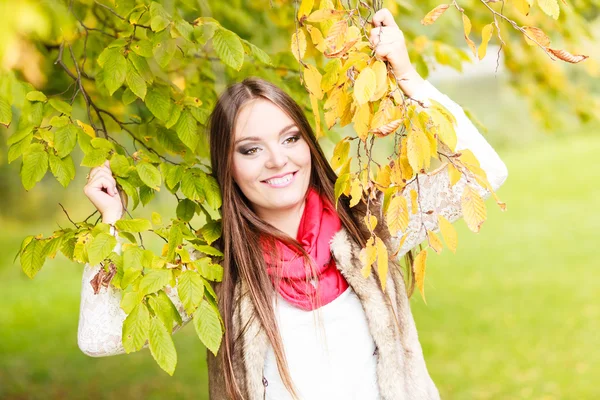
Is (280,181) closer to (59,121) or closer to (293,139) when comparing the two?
(293,139)

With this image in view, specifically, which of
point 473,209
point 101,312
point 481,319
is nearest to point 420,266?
point 473,209

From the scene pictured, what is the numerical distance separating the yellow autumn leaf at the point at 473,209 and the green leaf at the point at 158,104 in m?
0.97

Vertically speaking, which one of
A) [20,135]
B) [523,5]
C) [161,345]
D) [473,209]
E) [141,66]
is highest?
[141,66]

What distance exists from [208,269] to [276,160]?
1.20ft

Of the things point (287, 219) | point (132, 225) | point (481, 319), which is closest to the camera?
point (132, 225)

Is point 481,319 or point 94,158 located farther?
point 481,319

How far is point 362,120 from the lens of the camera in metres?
1.51

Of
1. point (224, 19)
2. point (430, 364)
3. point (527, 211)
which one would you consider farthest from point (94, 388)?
point (527, 211)

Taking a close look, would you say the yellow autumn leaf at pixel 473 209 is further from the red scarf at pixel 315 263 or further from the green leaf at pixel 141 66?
the green leaf at pixel 141 66

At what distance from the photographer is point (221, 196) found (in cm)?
210

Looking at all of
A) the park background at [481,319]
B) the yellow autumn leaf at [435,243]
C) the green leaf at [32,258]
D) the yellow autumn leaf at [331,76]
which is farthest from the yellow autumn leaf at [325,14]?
the park background at [481,319]

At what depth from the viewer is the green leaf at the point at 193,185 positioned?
78.5 inches

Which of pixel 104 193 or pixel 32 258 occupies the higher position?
pixel 104 193

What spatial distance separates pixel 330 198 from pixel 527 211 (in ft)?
30.1
